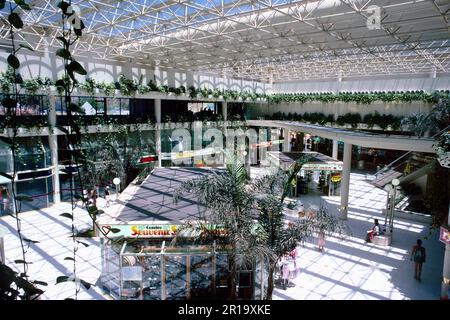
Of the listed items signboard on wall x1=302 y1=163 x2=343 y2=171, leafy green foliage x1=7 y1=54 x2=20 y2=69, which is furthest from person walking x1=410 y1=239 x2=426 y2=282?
leafy green foliage x1=7 y1=54 x2=20 y2=69

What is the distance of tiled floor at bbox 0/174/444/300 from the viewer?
10.3 m

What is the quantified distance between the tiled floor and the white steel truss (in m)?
7.88

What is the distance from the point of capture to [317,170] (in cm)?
2028

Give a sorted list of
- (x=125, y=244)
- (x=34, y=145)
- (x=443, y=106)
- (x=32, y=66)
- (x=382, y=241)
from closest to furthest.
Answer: (x=125, y=244) < (x=443, y=106) < (x=382, y=241) < (x=32, y=66) < (x=34, y=145)

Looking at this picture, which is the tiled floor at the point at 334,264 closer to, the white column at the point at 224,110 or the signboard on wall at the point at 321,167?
the signboard on wall at the point at 321,167

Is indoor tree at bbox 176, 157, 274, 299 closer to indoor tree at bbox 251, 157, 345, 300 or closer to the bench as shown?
indoor tree at bbox 251, 157, 345, 300

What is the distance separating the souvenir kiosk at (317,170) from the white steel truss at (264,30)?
7.64m

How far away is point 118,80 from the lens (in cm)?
2227

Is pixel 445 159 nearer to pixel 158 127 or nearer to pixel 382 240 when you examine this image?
pixel 382 240

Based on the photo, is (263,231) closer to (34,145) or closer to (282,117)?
(34,145)

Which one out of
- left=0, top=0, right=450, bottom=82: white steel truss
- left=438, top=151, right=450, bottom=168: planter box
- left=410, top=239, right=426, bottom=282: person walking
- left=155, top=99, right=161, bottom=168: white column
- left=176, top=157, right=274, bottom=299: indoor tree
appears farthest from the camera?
left=155, top=99, right=161, bottom=168: white column

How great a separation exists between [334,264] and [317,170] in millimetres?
8727

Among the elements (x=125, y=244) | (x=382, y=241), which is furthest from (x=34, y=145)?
(x=382, y=241)
